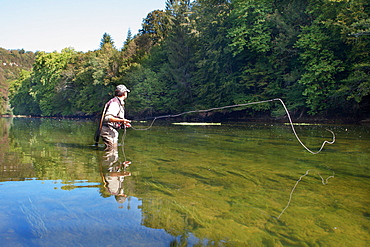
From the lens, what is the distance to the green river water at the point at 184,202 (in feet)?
10.8

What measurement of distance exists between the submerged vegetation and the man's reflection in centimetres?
1818

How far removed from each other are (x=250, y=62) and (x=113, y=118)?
2775 cm

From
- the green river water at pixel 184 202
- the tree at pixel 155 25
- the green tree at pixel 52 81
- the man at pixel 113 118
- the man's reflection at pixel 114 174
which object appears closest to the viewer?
the green river water at pixel 184 202

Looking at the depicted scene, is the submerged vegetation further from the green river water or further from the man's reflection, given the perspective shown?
the man's reflection

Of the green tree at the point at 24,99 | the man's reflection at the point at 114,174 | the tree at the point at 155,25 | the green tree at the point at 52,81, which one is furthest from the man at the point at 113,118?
the green tree at the point at 24,99

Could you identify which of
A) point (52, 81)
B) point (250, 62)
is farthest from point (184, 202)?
Answer: point (52, 81)

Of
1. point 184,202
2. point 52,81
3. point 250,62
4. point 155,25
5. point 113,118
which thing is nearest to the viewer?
point 184,202

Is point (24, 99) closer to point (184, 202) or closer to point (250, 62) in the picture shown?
point (250, 62)

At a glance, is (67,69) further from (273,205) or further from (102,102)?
(273,205)

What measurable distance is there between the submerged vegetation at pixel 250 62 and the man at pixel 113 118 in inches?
654

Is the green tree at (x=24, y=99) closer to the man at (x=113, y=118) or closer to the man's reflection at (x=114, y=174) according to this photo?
the man at (x=113, y=118)

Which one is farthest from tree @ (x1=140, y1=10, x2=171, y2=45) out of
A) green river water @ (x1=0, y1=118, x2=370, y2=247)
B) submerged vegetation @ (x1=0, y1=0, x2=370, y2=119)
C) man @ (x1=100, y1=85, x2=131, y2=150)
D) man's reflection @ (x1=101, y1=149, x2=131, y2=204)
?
green river water @ (x1=0, y1=118, x2=370, y2=247)

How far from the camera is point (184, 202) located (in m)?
4.36

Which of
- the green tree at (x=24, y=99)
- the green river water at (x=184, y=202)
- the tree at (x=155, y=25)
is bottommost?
the green river water at (x=184, y=202)
